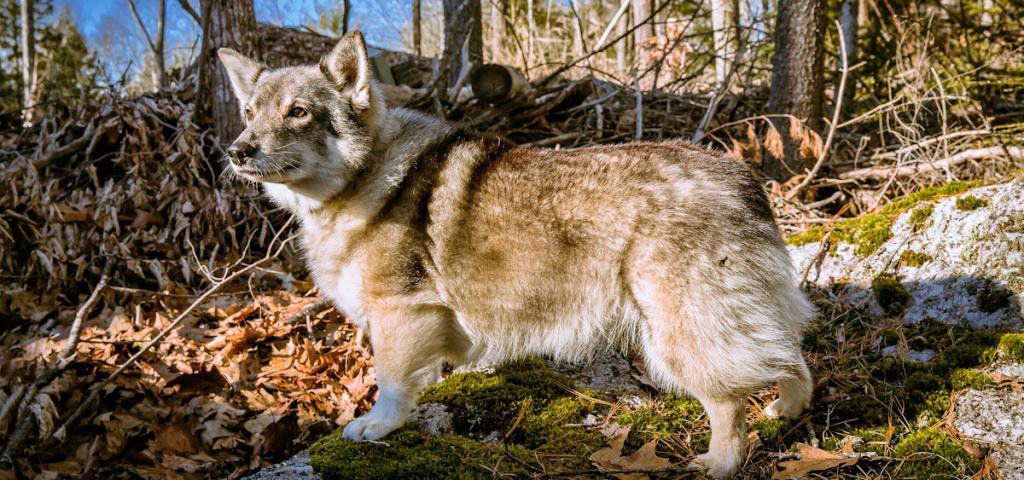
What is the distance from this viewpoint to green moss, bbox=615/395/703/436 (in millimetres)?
3223

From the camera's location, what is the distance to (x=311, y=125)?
3336 mm

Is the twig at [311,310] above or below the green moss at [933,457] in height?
above

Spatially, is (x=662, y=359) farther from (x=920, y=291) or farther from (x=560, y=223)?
(x=920, y=291)

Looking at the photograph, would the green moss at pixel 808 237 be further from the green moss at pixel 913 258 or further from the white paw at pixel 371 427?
the white paw at pixel 371 427

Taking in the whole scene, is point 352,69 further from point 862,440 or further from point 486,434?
point 862,440

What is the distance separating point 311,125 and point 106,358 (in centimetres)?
237

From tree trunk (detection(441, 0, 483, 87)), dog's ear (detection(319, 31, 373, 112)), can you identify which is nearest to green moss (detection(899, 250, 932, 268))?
dog's ear (detection(319, 31, 373, 112))

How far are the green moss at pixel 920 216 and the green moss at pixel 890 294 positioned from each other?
0.38 m

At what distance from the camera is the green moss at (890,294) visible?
4.02 m

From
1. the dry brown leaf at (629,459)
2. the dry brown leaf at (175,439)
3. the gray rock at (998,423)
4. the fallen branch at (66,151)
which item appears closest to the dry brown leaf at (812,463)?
the dry brown leaf at (629,459)

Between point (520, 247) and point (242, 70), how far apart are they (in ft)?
6.97

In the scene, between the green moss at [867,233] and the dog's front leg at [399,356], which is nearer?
the dog's front leg at [399,356]

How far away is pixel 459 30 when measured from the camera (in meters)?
8.73

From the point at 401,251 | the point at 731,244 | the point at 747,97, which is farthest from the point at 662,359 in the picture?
the point at 747,97
